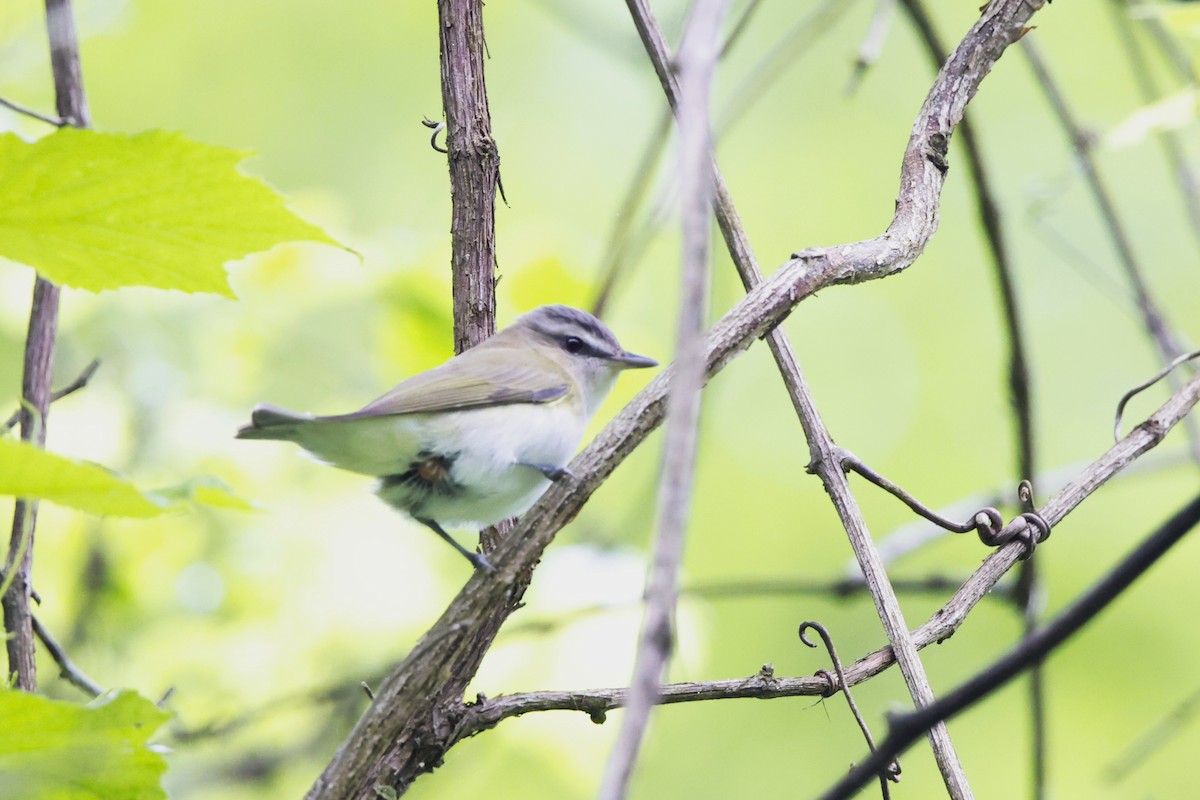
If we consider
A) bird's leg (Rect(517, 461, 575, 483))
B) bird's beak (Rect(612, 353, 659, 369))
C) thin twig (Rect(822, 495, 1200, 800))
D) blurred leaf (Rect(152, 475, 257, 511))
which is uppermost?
bird's beak (Rect(612, 353, 659, 369))

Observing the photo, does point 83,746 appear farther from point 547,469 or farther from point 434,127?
point 434,127

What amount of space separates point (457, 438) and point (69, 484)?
1.48 metres

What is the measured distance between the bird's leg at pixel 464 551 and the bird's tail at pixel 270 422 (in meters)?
0.37

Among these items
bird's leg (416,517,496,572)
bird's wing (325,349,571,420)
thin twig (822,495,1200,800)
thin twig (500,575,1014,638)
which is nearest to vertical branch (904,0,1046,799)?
thin twig (500,575,1014,638)

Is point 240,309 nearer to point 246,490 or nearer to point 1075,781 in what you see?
point 246,490

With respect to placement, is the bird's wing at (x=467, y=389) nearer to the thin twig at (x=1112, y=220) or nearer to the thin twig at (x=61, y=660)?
the thin twig at (x=61, y=660)

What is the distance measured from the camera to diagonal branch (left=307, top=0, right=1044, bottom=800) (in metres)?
1.31

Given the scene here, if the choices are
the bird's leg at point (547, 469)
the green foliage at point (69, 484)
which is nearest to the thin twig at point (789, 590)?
the bird's leg at point (547, 469)

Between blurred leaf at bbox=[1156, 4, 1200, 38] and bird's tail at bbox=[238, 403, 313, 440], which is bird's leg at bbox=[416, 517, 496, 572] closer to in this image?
bird's tail at bbox=[238, 403, 313, 440]

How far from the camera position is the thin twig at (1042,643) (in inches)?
26.1

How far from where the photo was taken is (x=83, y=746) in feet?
3.38

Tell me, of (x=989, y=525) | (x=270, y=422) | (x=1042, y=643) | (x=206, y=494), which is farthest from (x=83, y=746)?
(x=989, y=525)

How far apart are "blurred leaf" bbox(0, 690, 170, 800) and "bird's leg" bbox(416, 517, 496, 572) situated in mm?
445

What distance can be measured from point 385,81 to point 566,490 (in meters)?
6.73
